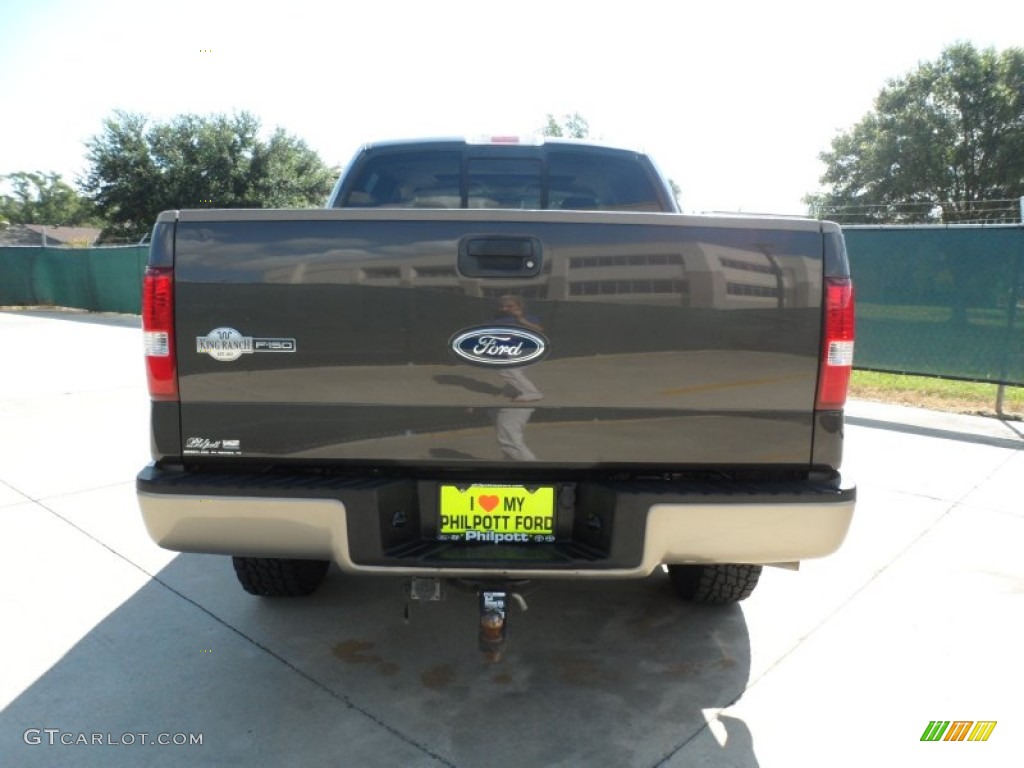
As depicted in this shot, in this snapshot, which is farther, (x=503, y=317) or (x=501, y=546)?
(x=501, y=546)

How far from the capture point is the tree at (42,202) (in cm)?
8100

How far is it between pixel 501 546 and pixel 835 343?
1174 mm

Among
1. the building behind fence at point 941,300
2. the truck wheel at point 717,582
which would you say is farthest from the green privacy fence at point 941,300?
the truck wheel at point 717,582

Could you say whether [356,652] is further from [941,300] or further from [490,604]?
[941,300]

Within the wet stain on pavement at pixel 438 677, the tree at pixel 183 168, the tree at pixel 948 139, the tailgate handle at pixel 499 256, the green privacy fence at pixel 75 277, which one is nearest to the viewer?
the tailgate handle at pixel 499 256

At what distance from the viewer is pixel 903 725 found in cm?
246

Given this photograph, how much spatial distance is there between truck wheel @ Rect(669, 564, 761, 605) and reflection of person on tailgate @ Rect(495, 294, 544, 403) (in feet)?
4.59

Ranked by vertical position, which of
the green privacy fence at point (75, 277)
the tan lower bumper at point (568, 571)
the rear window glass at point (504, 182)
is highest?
the rear window glass at point (504, 182)

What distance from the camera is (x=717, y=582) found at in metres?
3.10

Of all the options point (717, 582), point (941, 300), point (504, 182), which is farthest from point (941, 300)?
point (717, 582)

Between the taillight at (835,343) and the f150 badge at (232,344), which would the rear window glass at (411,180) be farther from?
the taillight at (835,343)

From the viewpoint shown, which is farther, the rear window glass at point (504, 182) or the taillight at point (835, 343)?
the rear window glass at point (504, 182)

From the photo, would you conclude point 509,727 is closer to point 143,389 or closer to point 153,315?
point 153,315

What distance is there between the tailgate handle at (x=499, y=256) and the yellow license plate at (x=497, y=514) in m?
0.64
